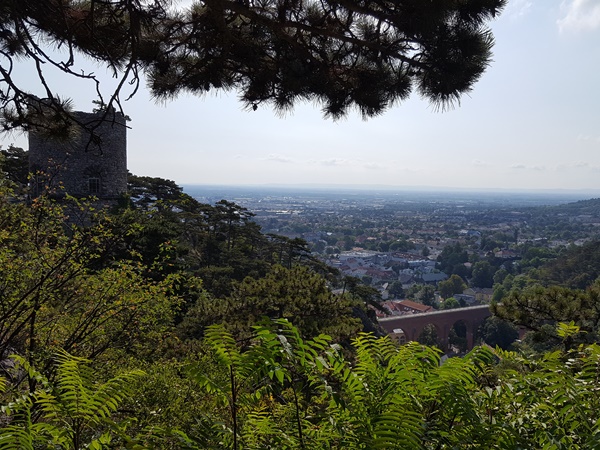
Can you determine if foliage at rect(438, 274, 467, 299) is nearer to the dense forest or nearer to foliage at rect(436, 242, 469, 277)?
foliage at rect(436, 242, 469, 277)

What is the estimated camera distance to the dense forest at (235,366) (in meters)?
1.68

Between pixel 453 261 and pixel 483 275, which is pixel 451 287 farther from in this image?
pixel 453 261

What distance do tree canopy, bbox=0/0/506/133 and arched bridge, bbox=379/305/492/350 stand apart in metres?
27.4

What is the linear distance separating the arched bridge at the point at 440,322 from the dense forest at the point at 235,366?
22.8 meters

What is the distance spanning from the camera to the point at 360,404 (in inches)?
72.2

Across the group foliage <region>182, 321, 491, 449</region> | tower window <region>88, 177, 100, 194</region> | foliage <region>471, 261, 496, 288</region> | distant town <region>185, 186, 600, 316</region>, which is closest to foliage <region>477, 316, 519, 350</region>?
distant town <region>185, 186, 600, 316</region>

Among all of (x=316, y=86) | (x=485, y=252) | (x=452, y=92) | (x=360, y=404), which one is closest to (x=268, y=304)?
(x=316, y=86)

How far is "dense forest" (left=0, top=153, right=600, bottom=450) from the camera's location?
1681mm

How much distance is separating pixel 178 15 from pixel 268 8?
87 centimetres

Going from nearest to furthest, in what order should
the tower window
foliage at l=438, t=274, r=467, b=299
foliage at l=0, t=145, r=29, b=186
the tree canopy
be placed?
the tree canopy < the tower window < foliage at l=0, t=145, r=29, b=186 < foliage at l=438, t=274, r=467, b=299

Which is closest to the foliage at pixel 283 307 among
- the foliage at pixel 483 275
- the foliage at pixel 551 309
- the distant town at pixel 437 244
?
the foliage at pixel 551 309

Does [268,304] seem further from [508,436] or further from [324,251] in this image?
[324,251]

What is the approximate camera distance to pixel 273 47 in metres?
4.12

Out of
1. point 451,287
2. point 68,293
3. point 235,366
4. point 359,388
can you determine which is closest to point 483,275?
point 451,287
